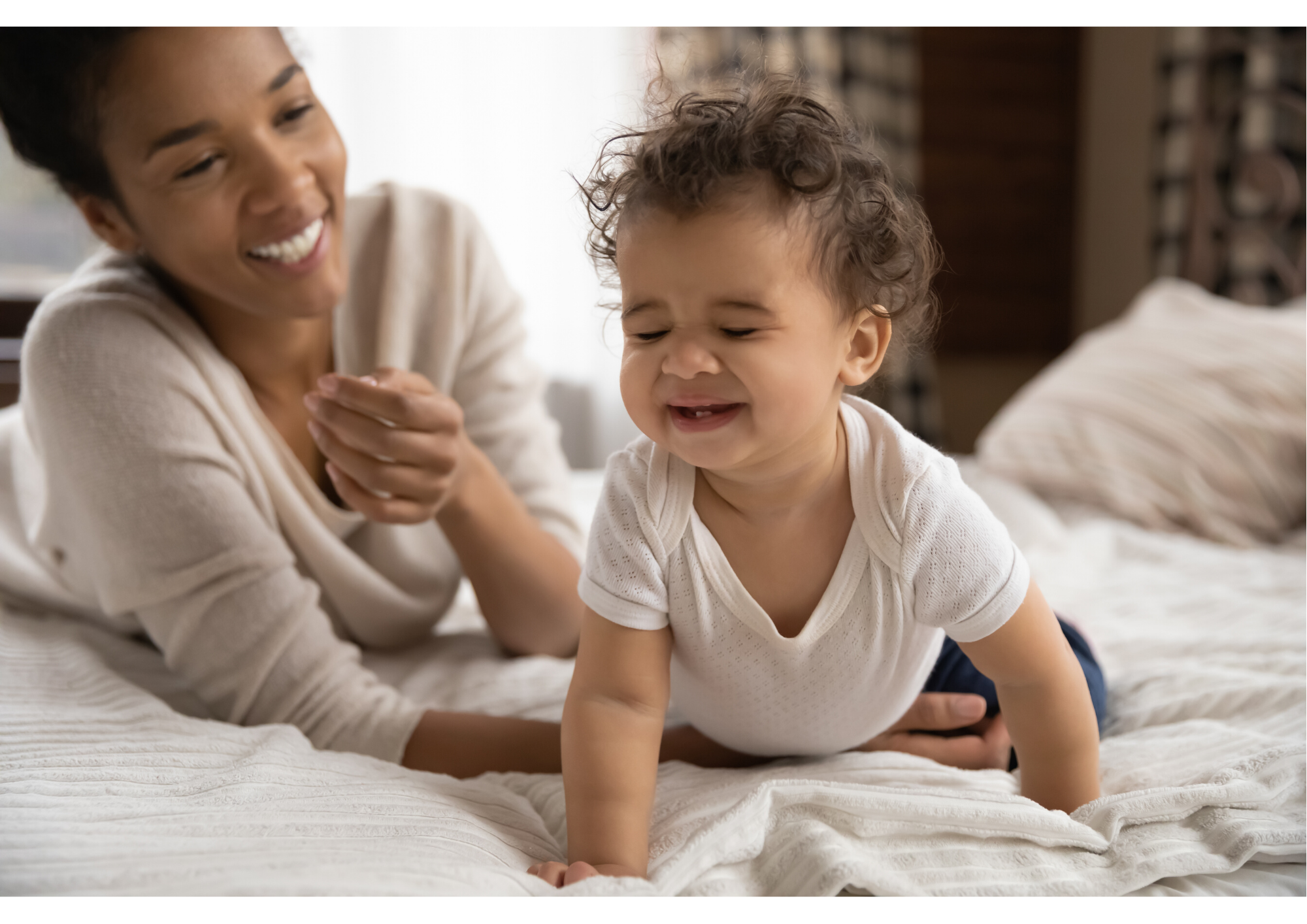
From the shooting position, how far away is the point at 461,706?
1.03 meters

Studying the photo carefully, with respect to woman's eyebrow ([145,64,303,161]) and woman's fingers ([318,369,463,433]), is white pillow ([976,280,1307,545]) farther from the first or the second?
woman's eyebrow ([145,64,303,161])

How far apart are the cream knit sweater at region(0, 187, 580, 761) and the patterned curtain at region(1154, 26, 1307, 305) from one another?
209cm

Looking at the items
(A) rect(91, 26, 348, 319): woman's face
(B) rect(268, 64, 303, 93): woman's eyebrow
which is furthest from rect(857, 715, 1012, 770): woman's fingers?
(B) rect(268, 64, 303, 93): woman's eyebrow

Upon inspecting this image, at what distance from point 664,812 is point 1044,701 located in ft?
0.96

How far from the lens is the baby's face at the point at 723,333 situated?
65cm

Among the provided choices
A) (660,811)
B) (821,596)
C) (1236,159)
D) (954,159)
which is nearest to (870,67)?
(954,159)

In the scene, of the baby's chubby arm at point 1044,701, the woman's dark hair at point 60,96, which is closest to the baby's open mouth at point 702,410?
the baby's chubby arm at point 1044,701

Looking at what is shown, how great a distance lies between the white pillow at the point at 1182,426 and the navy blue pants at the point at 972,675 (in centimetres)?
80

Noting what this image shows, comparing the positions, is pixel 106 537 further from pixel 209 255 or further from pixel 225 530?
pixel 209 255

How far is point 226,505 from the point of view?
0.96m

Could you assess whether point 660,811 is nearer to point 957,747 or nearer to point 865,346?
point 957,747

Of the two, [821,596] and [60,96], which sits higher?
[60,96]

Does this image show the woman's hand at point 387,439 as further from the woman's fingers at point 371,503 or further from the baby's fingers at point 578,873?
the baby's fingers at point 578,873
